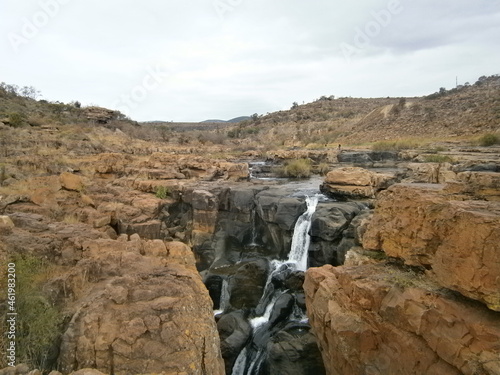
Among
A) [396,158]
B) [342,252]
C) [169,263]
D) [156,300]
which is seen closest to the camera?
[156,300]

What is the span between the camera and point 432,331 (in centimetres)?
378

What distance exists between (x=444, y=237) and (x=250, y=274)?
6596 millimetres

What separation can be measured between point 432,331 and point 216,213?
8.43 m

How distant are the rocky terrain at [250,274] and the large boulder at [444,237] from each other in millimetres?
18

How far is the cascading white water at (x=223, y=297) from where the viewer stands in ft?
30.2

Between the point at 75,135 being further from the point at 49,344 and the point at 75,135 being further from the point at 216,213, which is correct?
the point at 49,344

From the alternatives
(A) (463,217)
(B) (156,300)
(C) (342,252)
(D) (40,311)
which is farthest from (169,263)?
(C) (342,252)

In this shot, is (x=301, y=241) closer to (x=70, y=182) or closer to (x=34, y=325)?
(x=34, y=325)

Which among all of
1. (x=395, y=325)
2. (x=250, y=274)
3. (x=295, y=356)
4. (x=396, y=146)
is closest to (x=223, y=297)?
(x=250, y=274)

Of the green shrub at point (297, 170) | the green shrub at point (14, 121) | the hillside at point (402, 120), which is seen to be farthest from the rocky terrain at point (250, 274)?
the hillside at point (402, 120)

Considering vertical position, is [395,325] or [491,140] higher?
[491,140]

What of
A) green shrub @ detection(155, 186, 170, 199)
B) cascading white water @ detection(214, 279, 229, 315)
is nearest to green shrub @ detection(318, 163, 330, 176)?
green shrub @ detection(155, 186, 170, 199)

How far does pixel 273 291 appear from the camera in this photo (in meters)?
9.24

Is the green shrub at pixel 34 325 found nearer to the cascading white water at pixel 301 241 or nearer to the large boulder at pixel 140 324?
the large boulder at pixel 140 324
